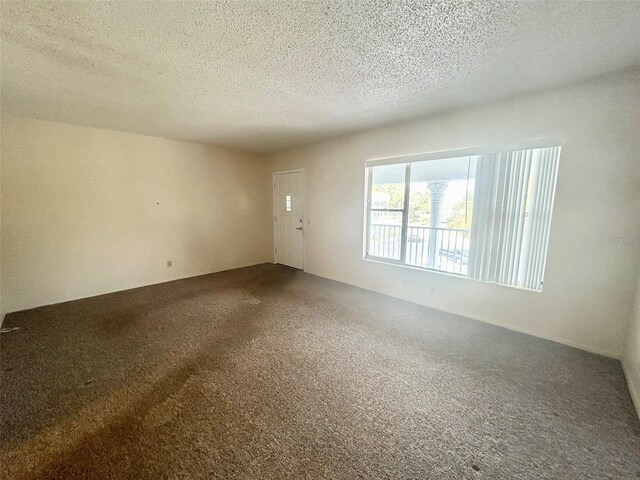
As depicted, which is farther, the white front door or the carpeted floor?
the white front door

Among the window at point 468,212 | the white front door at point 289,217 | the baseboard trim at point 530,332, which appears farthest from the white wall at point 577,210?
the white front door at point 289,217

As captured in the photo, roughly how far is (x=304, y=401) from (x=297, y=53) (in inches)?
100

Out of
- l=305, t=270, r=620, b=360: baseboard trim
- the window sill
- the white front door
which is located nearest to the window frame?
the window sill

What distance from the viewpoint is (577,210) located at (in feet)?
7.93

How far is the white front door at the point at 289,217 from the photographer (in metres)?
5.28

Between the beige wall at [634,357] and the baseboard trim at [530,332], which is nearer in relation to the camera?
the beige wall at [634,357]

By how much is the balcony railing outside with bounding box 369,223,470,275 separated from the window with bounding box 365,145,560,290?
0.04 feet

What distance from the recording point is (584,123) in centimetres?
234

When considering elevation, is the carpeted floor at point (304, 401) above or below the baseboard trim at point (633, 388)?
below

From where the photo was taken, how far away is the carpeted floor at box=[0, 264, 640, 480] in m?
1.37

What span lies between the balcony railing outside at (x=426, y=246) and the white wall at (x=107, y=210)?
313cm

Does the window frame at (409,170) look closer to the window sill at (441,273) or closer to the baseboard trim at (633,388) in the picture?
the window sill at (441,273)

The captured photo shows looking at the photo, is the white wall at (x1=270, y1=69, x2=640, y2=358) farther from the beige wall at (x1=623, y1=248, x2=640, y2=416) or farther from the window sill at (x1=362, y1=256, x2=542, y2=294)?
the beige wall at (x1=623, y1=248, x2=640, y2=416)

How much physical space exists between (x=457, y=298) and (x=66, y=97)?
16.3ft
